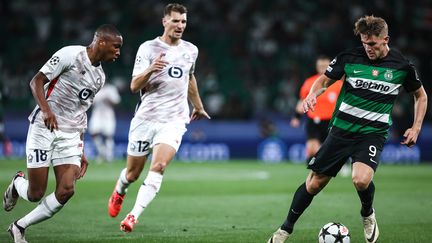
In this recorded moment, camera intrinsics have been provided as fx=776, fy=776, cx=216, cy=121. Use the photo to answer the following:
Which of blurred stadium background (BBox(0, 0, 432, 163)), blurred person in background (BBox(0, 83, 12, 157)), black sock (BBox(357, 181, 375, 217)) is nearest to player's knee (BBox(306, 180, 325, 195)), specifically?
black sock (BBox(357, 181, 375, 217))

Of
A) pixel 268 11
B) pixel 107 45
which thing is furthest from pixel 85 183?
pixel 268 11

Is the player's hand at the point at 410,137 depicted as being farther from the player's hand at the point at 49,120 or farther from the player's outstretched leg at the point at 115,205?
the player's outstretched leg at the point at 115,205

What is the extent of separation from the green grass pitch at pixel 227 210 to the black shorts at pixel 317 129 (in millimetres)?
1104

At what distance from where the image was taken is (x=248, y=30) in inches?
1118

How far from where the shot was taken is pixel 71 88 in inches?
330

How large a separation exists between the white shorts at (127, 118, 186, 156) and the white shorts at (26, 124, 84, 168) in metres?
1.56

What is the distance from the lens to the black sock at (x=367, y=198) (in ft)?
27.6

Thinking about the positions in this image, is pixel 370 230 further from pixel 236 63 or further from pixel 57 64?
pixel 236 63

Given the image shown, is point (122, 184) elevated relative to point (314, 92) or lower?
lower

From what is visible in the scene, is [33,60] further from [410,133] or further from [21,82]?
[410,133]

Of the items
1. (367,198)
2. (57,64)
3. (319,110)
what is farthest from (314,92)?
(319,110)

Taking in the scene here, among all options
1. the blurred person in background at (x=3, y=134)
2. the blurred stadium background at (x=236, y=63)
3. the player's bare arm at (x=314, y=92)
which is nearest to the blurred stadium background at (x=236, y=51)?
the blurred stadium background at (x=236, y=63)

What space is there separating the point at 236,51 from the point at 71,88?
64.9 feet

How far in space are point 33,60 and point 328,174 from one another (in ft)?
66.9
